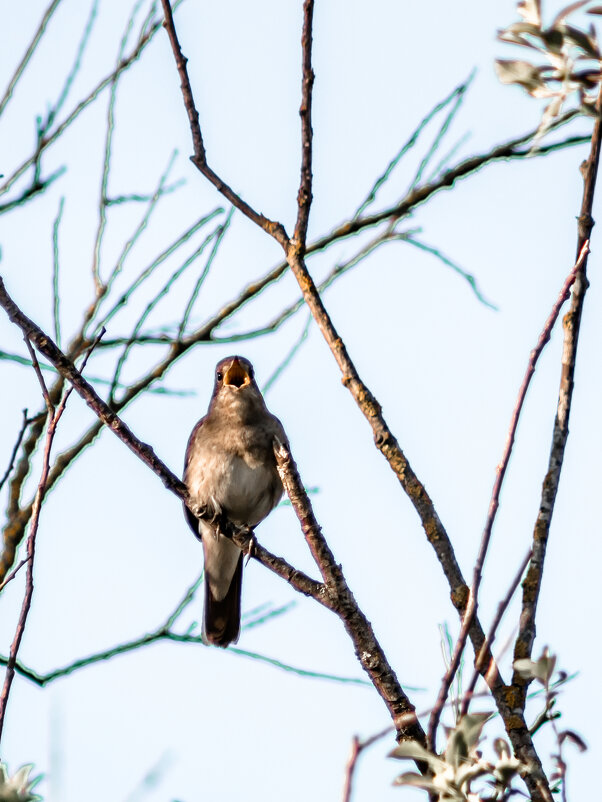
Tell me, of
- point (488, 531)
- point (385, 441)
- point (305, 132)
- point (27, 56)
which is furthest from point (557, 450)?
point (27, 56)

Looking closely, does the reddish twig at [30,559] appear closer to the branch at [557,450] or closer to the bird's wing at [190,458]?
the branch at [557,450]

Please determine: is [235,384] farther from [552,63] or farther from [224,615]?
[552,63]

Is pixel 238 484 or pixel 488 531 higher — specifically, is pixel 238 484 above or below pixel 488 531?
above

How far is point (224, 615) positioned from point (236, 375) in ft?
5.44

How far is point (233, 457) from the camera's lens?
664cm

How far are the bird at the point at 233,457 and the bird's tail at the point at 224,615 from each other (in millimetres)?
26

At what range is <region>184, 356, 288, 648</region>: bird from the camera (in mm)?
6602

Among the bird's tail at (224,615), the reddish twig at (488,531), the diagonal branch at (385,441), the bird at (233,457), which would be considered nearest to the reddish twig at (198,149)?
the diagonal branch at (385,441)

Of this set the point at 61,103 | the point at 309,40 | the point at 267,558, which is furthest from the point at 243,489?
the point at 309,40

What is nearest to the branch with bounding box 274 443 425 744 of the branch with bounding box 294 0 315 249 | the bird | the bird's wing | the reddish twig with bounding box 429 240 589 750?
the reddish twig with bounding box 429 240 589 750

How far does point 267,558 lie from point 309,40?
5.01ft

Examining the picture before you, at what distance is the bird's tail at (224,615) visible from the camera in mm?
7398

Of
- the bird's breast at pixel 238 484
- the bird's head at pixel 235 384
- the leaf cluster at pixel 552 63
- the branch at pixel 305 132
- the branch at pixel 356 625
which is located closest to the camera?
the leaf cluster at pixel 552 63

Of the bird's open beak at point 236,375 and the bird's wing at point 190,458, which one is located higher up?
the bird's open beak at point 236,375
